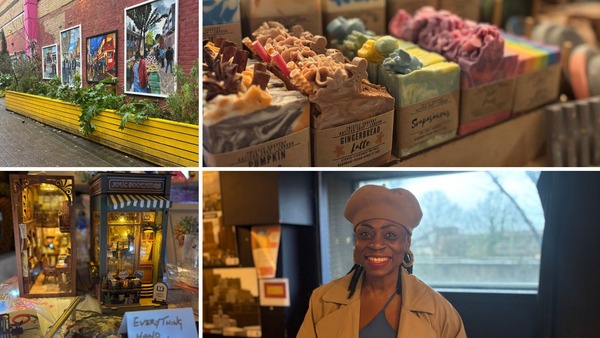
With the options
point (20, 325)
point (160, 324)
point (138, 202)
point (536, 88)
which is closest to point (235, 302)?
point (160, 324)

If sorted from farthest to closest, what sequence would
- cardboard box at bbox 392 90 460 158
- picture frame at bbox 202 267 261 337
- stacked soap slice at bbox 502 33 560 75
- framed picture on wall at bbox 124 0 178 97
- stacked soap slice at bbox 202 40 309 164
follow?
1. picture frame at bbox 202 267 261 337
2. stacked soap slice at bbox 502 33 560 75
3. cardboard box at bbox 392 90 460 158
4. framed picture on wall at bbox 124 0 178 97
5. stacked soap slice at bbox 202 40 309 164

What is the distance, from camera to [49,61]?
1258mm

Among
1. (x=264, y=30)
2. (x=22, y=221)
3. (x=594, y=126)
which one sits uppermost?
(x=264, y=30)

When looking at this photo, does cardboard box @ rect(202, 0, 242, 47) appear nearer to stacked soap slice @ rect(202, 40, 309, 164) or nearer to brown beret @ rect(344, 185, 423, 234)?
stacked soap slice @ rect(202, 40, 309, 164)

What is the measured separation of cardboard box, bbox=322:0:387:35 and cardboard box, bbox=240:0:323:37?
0.14 feet

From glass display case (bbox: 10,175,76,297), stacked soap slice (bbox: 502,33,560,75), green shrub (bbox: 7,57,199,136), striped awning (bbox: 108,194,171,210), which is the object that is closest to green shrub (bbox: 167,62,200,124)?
green shrub (bbox: 7,57,199,136)

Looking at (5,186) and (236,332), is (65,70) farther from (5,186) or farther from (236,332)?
(236,332)

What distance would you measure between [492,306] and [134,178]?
3.44ft

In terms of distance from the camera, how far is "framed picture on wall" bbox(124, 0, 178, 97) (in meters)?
1.20

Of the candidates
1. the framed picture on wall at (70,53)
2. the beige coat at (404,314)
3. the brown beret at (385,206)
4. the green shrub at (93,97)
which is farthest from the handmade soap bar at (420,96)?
the framed picture on wall at (70,53)

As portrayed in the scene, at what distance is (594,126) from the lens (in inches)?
72.3

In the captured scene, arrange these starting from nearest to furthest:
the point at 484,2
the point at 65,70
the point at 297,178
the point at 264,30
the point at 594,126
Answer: the point at 65,70, the point at 264,30, the point at 297,178, the point at 594,126, the point at 484,2

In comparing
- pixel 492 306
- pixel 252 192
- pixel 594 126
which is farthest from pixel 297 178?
pixel 594 126

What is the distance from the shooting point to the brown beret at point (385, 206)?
1393mm
